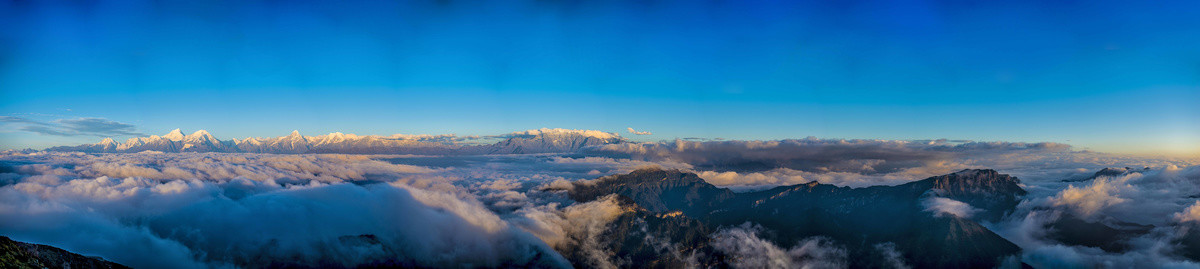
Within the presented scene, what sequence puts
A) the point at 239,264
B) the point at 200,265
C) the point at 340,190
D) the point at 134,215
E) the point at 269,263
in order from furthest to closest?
the point at 340,190, the point at 269,263, the point at 239,264, the point at 200,265, the point at 134,215

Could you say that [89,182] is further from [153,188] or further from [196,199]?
[196,199]

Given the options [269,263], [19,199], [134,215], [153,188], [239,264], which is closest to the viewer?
[19,199]

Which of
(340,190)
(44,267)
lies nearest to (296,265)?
(340,190)

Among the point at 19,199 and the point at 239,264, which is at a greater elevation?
the point at 19,199

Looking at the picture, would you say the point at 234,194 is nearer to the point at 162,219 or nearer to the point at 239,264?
the point at 239,264

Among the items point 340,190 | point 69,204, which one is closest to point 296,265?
point 340,190

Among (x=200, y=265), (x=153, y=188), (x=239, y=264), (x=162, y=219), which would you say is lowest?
(x=239, y=264)

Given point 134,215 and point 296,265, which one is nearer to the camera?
point 134,215
